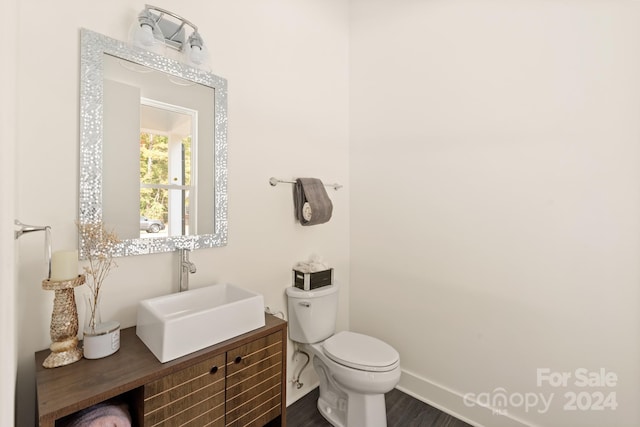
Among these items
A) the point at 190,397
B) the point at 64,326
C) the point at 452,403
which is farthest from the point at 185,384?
the point at 452,403

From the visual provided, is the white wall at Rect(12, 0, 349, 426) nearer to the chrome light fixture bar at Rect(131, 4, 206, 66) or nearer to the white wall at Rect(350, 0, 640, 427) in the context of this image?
the chrome light fixture bar at Rect(131, 4, 206, 66)

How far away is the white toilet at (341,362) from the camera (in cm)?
155

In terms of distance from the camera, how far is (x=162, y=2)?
1.33 meters

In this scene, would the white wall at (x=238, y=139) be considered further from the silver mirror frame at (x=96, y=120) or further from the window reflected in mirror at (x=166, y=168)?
the window reflected in mirror at (x=166, y=168)

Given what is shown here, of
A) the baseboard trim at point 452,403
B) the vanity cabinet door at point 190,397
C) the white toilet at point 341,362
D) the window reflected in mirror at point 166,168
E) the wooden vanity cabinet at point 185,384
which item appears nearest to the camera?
the wooden vanity cabinet at point 185,384

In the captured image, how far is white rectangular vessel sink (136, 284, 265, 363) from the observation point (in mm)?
1021

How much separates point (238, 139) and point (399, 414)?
196 centimetres

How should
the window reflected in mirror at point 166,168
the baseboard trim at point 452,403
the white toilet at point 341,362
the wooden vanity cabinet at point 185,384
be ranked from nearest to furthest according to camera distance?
the wooden vanity cabinet at point 185,384 → the window reflected in mirror at point 166,168 → the white toilet at point 341,362 → the baseboard trim at point 452,403

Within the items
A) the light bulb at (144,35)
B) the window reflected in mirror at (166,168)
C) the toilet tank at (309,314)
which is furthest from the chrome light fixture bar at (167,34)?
the toilet tank at (309,314)

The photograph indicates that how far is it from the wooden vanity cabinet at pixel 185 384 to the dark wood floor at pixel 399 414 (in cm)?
52

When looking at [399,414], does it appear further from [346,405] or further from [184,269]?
[184,269]

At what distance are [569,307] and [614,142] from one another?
0.83 metres

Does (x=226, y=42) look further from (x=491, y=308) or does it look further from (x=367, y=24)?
(x=491, y=308)

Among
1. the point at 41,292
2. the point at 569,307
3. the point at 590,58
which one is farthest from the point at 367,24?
the point at 41,292
